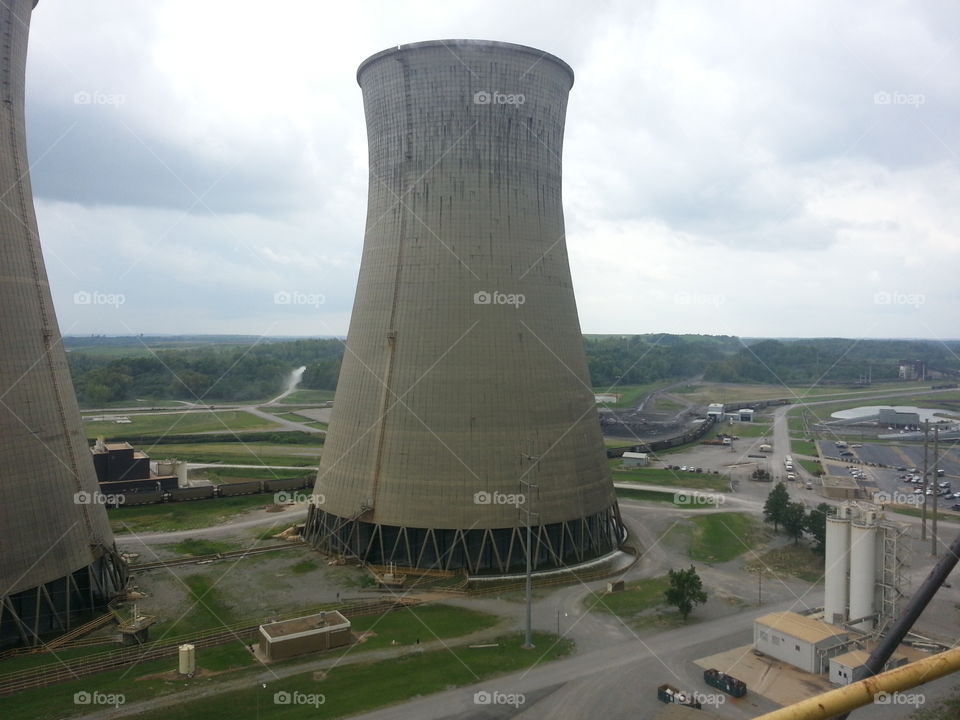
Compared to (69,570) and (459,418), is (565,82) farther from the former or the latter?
(69,570)

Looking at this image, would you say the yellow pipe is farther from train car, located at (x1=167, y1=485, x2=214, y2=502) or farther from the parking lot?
the parking lot

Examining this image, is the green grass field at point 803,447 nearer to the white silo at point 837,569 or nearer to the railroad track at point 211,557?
the white silo at point 837,569

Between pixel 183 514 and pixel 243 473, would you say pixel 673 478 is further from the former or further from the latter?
pixel 183 514

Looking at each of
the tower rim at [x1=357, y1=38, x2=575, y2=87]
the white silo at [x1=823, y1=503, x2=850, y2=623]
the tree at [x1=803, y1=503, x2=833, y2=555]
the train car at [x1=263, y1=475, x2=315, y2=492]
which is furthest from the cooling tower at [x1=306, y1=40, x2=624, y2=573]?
the train car at [x1=263, y1=475, x2=315, y2=492]

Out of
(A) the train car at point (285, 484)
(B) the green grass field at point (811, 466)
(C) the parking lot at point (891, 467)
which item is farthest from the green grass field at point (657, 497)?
(A) the train car at point (285, 484)

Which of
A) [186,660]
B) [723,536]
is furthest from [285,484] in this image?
[723,536]

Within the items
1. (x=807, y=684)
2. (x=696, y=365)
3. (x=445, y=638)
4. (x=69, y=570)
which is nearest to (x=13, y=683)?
(x=69, y=570)
